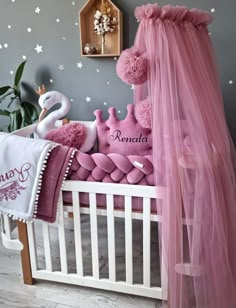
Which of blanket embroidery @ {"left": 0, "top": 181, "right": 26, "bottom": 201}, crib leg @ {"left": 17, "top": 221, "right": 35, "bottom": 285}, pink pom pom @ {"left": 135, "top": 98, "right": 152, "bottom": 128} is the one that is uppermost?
pink pom pom @ {"left": 135, "top": 98, "right": 152, "bottom": 128}

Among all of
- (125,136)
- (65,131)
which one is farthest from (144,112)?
(65,131)

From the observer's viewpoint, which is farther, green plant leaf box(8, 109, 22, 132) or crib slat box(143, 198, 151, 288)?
green plant leaf box(8, 109, 22, 132)

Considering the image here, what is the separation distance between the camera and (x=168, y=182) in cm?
106

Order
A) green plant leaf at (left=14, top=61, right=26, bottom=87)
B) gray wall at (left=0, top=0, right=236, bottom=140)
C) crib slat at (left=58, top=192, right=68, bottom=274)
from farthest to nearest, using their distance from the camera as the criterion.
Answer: green plant leaf at (left=14, top=61, right=26, bottom=87) → gray wall at (left=0, top=0, right=236, bottom=140) → crib slat at (left=58, top=192, right=68, bottom=274)

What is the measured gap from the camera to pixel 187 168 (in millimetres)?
1039

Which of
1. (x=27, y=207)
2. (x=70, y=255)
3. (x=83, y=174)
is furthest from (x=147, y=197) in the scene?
(x=70, y=255)

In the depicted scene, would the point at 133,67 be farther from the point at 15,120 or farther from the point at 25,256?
the point at 15,120

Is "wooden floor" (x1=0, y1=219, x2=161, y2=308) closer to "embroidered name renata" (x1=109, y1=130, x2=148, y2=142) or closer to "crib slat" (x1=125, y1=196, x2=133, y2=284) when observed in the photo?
"crib slat" (x1=125, y1=196, x2=133, y2=284)

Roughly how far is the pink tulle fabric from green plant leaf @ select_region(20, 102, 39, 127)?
121cm

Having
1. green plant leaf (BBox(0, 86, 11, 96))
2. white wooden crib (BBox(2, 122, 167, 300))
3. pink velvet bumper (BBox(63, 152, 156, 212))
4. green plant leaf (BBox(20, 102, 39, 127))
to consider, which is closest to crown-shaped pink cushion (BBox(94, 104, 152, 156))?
pink velvet bumper (BBox(63, 152, 156, 212))

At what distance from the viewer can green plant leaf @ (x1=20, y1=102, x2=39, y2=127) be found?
2.03m

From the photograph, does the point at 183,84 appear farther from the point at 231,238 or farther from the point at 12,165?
the point at 12,165

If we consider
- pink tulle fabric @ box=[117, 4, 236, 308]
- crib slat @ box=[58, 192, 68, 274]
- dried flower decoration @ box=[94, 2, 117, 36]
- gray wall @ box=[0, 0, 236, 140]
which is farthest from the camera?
gray wall @ box=[0, 0, 236, 140]

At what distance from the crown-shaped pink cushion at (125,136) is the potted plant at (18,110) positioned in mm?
728
